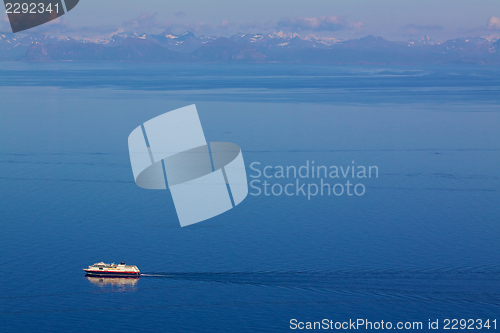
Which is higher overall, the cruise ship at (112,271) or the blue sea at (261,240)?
the cruise ship at (112,271)

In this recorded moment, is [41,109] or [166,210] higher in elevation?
[166,210]

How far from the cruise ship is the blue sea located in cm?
50

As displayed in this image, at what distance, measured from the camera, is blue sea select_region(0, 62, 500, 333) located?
982 inches

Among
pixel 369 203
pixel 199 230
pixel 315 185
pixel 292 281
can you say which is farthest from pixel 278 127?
pixel 292 281

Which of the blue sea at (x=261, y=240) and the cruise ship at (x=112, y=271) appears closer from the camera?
the blue sea at (x=261, y=240)

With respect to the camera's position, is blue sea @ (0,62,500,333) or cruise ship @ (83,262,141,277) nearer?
blue sea @ (0,62,500,333)

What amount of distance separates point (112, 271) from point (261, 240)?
28.9ft

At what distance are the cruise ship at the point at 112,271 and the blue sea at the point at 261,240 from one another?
19.6 inches

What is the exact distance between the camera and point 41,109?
8175 centimetres

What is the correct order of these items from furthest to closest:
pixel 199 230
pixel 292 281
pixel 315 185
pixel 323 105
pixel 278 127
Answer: pixel 323 105
pixel 278 127
pixel 315 185
pixel 199 230
pixel 292 281

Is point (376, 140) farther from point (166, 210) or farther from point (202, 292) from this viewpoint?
point (202, 292)

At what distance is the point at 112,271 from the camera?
91.5 feet

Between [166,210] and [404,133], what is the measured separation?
34447mm

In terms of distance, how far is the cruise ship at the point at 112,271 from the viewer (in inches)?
1099
